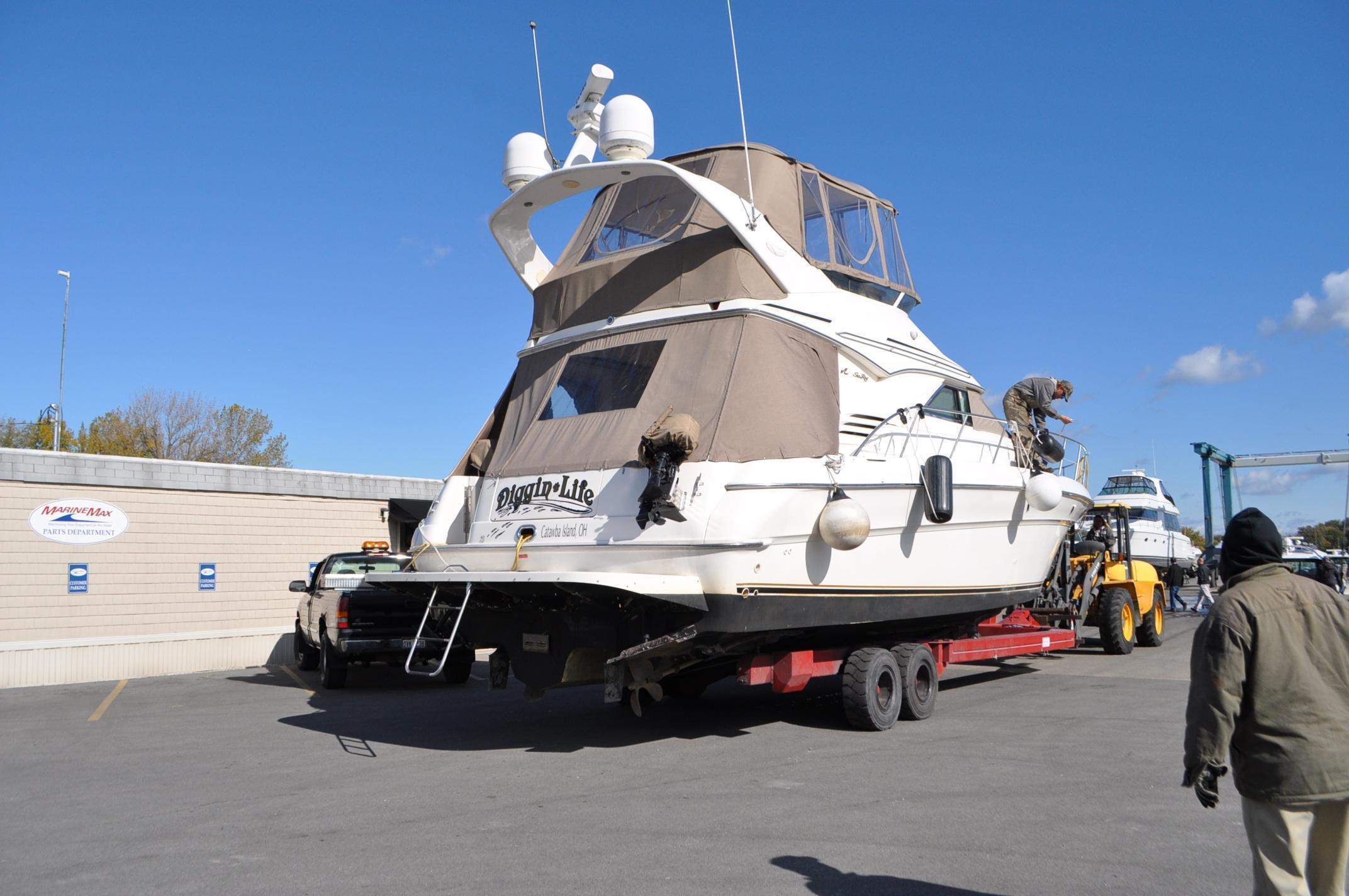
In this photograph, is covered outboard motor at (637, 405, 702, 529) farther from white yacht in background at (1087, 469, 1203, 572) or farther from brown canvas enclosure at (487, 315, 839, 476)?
white yacht in background at (1087, 469, 1203, 572)

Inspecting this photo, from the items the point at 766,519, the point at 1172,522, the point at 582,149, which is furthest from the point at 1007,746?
the point at 1172,522

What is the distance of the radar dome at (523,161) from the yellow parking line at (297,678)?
6.47 m

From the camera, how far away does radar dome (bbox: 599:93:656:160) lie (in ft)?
30.2

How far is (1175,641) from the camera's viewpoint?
1794 centimetres

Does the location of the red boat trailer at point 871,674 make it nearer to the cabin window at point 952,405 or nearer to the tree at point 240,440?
the cabin window at point 952,405

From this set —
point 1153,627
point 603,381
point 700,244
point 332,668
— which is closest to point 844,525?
point 603,381

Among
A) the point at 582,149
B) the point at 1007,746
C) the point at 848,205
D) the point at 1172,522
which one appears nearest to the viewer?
the point at 1007,746

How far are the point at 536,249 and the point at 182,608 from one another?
8.92 m

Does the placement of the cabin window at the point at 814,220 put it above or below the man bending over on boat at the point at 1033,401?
above

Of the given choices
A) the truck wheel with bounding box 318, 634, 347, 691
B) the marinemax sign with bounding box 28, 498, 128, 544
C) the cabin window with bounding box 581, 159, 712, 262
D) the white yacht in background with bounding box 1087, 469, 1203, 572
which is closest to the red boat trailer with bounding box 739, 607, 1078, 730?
the cabin window with bounding box 581, 159, 712, 262

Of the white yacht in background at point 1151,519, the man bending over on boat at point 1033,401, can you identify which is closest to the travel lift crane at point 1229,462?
the white yacht in background at point 1151,519

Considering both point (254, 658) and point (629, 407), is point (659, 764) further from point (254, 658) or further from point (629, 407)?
point (254, 658)

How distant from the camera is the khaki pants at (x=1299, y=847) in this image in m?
3.35

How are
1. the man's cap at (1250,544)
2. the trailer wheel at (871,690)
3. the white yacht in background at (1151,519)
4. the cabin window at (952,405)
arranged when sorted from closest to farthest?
the man's cap at (1250,544) < the trailer wheel at (871,690) < the cabin window at (952,405) < the white yacht in background at (1151,519)
